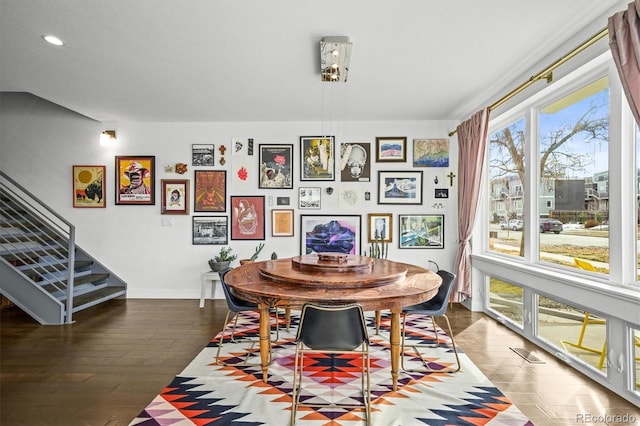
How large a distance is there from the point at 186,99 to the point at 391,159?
9.40 feet

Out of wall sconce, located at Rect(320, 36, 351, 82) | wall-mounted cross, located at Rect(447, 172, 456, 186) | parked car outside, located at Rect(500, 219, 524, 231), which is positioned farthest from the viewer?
wall-mounted cross, located at Rect(447, 172, 456, 186)

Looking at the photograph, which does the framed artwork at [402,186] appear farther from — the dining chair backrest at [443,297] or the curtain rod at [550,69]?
the dining chair backrest at [443,297]

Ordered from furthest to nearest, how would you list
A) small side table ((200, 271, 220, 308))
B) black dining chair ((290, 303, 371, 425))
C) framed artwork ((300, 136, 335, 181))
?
framed artwork ((300, 136, 335, 181))
small side table ((200, 271, 220, 308))
black dining chair ((290, 303, 371, 425))

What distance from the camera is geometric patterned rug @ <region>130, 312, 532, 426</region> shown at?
2059mm

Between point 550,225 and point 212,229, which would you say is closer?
point 550,225

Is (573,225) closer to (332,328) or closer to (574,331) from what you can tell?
(574,331)

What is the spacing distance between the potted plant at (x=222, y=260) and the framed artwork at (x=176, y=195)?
833 millimetres

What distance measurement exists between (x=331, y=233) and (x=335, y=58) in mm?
2623

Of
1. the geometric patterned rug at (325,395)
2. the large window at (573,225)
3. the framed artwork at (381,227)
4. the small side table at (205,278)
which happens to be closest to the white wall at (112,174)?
the small side table at (205,278)

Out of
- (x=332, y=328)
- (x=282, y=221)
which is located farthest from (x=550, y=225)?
(x=282, y=221)

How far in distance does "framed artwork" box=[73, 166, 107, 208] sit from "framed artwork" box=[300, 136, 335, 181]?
9.93ft

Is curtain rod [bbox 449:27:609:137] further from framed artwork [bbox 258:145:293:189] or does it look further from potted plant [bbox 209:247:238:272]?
potted plant [bbox 209:247:238:272]

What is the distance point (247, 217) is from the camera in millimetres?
4949

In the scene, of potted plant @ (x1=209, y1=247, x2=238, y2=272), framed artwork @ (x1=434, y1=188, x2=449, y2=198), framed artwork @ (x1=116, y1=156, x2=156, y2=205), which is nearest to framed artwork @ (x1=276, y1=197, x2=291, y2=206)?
potted plant @ (x1=209, y1=247, x2=238, y2=272)
